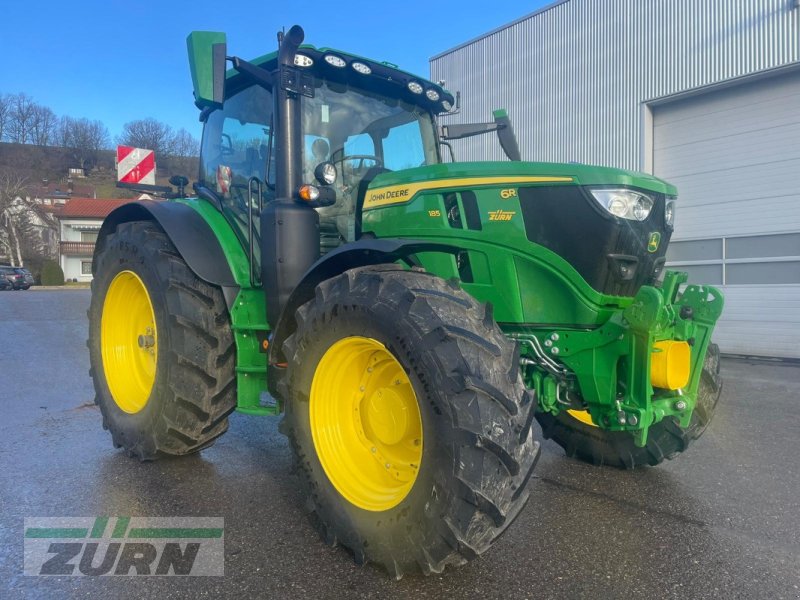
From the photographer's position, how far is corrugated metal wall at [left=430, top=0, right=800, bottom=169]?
408 inches

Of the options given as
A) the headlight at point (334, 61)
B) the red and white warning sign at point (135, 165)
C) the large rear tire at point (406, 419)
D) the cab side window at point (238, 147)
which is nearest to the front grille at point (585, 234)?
the large rear tire at point (406, 419)

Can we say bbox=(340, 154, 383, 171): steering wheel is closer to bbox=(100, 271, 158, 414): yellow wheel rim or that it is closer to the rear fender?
the rear fender

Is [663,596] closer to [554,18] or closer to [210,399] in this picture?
[210,399]

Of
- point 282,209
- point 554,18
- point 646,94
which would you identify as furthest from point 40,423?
point 554,18

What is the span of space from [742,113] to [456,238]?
384 inches

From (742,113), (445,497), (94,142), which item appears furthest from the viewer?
(94,142)

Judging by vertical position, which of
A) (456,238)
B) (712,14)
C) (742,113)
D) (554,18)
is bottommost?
(456,238)

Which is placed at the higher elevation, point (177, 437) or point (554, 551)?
point (177, 437)

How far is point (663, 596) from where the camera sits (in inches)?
98.0

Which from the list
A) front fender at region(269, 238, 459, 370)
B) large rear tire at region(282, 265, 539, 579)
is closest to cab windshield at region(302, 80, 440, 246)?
front fender at region(269, 238, 459, 370)

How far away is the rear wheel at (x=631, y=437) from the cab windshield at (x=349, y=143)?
1.82 m

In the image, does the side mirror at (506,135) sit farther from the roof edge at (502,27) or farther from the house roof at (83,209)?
the house roof at (83,209)

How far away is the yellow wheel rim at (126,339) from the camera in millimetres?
4660

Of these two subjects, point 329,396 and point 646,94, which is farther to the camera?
point 646,94
